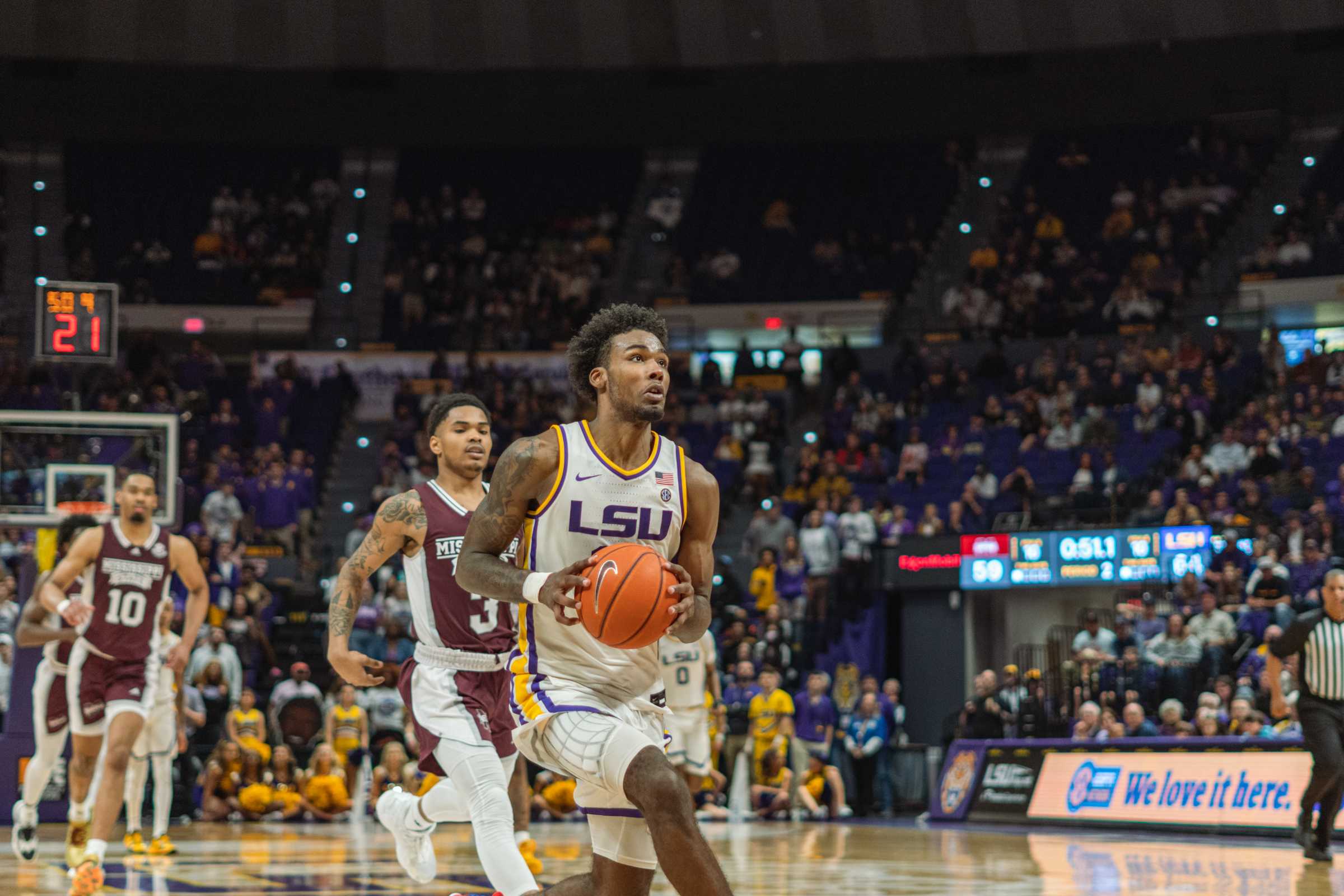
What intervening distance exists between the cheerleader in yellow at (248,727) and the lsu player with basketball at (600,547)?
13.7 m

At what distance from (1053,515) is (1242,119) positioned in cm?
1233

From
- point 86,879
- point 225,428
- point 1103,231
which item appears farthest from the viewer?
point 1103,231

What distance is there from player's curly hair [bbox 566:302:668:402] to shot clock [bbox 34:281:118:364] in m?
10.4

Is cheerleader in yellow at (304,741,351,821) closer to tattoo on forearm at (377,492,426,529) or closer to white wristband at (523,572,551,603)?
tattoo on forearm at (377,492,426,529)

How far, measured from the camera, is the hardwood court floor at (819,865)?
32.2 feet

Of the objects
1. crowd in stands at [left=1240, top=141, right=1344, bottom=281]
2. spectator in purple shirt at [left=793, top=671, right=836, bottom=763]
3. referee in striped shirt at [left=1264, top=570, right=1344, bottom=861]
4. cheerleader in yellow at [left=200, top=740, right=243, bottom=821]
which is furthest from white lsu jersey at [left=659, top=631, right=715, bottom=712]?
crowd in stands at [left=1240, top=141, right=1344, bottom=281]

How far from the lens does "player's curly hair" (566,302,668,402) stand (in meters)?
5.79

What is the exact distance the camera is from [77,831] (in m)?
10.7

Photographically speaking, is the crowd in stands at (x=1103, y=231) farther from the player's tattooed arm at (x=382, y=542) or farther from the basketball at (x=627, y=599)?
the basketball at (x=627, y=599)

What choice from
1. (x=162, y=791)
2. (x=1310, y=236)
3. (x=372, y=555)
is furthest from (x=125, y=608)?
(x=1310, y=236)

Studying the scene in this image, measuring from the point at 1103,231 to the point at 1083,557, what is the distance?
37.0 ft

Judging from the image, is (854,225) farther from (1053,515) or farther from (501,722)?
(501,722)

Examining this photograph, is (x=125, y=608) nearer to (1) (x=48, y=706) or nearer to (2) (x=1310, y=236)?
(1) (x=48, y=706)

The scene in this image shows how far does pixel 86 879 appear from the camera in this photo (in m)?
9.03
